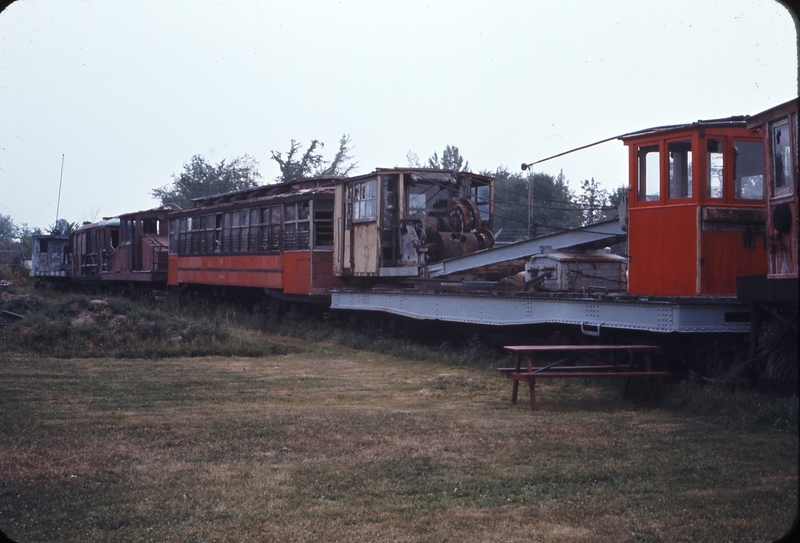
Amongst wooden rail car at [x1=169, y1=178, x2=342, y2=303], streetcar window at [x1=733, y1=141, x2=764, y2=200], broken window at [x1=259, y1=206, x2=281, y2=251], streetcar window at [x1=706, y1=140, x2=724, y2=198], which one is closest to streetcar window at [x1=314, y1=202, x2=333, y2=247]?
wooden rail car at [x1=169, y1=178, x2=342, y2=303]

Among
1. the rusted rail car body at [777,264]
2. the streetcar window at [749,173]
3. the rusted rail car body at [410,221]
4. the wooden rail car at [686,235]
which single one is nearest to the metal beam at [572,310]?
the wooden rail car at [686,235]

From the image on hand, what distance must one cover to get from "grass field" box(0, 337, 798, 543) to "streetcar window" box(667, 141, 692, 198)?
2.43 metres

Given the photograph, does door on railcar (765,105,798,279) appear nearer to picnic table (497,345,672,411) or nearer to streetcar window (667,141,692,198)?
streetcar window (667,141,692,198)

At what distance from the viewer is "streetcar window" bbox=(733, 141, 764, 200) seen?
9.46m

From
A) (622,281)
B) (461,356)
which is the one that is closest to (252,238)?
(461,356)

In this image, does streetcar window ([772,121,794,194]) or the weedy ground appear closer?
the weedy ground

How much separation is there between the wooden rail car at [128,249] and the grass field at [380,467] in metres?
18.6

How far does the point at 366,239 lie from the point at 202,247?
30.7 ft

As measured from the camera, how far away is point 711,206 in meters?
9.35

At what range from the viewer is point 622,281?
39.4 ft

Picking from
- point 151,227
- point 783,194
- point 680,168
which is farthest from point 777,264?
point 151,227

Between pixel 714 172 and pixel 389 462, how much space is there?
545 centimetres

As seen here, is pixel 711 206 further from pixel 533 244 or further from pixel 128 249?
pixel 128 249

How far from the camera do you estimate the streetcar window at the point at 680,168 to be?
31.4 feet
